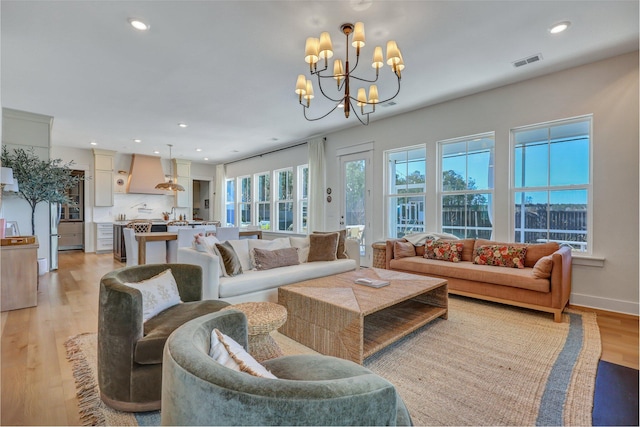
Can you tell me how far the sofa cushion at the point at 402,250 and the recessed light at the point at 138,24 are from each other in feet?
12.4

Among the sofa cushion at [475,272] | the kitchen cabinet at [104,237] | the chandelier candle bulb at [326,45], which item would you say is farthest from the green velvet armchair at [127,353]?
the kitchen cabinet at [104,237]

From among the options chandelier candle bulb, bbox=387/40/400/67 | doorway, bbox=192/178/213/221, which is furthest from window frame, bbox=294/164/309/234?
chandelier candle bulb, bbox=387/40/400/67

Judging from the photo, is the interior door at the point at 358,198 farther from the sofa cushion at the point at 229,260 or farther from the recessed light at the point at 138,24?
the recessed light at the point at 138,24

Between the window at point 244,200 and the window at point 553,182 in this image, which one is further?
the window at point 244,200

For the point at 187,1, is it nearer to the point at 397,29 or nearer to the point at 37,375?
the point at 397,29

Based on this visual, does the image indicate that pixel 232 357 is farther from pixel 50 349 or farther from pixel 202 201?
pixel 202 201

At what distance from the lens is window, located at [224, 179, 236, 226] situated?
30.7 feet

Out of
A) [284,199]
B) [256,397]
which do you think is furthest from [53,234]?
[256,397]

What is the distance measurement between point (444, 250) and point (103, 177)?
834cm

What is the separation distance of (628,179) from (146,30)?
498 cm

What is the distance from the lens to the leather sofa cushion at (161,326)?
1586 mm

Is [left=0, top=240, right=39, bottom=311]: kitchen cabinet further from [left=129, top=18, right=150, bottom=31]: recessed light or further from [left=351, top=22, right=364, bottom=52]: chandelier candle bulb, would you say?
[left=351, top=22, right=364, bottom=52]: chandelier candle bulb

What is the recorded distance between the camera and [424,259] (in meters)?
4.13

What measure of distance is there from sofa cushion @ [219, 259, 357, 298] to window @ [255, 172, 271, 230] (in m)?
4.43
